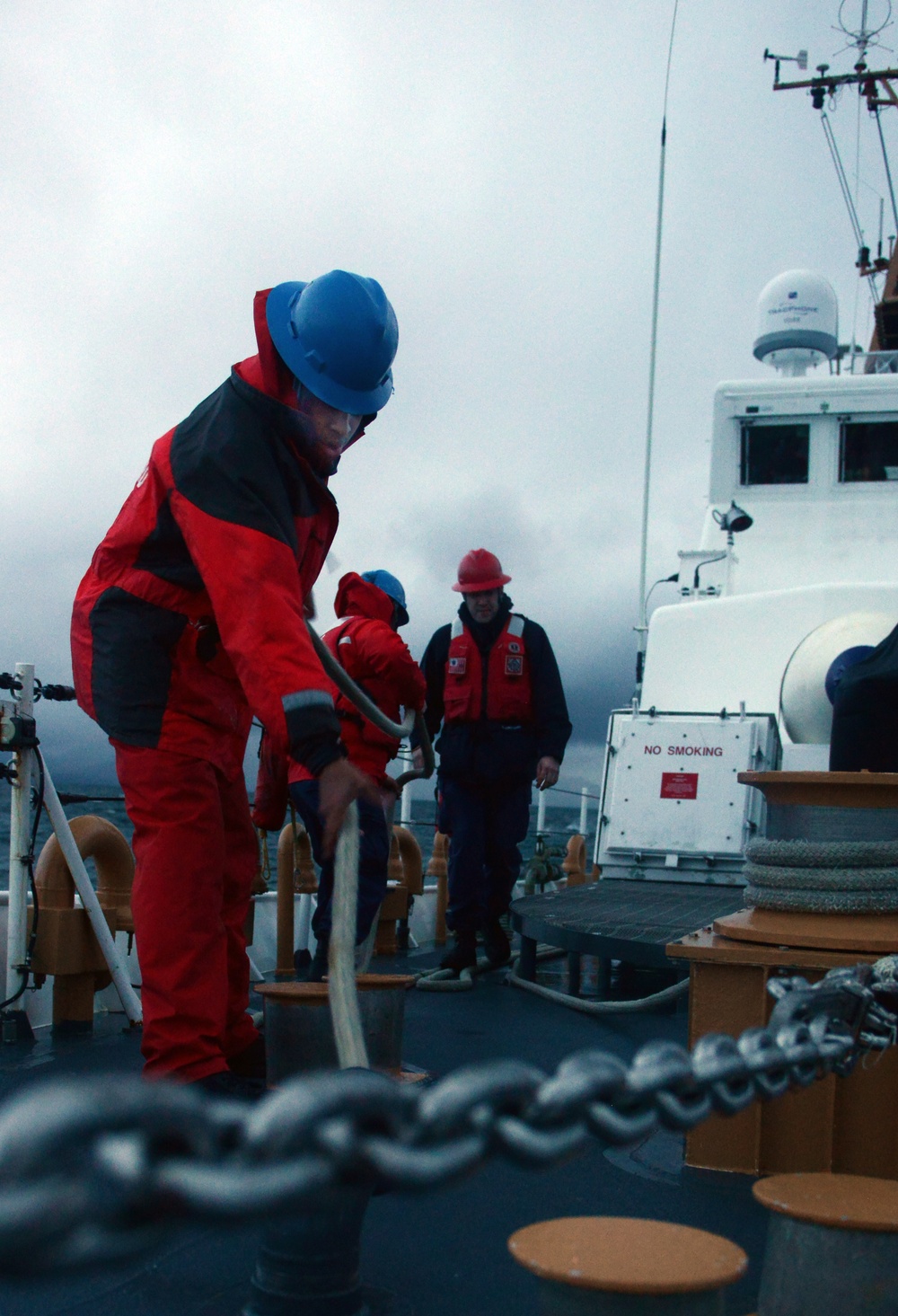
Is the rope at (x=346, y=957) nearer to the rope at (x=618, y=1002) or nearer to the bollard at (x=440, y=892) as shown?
the rope at (x=618, y=1002)

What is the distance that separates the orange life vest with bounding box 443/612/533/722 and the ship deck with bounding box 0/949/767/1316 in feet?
6.09

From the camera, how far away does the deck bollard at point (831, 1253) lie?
4.14 feet

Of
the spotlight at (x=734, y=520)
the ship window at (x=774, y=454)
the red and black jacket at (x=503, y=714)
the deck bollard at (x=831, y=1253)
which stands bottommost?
the deck bollard at (x=831, y=1253)

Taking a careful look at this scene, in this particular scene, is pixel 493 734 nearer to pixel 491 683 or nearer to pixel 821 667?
pixel 491 683

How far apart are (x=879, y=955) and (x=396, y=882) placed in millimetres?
3632

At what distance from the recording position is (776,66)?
1327 cm

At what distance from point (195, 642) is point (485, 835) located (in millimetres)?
2611

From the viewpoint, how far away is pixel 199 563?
6.87ft

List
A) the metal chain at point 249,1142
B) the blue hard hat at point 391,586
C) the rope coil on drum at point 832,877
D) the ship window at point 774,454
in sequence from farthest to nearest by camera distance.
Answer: the ship window at point 774,454
the blue hard hat at point 391,586
the rope coil on drum at point 832,877
the metal chain at point 249,1142

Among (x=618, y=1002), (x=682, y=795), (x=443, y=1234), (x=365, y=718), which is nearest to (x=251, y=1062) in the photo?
(x=443, y=1234)


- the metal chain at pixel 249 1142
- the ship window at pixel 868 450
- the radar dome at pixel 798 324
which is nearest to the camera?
the metal chain at pixel 249 1142

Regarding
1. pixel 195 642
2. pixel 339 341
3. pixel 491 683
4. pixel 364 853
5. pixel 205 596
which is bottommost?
pixel 364 853

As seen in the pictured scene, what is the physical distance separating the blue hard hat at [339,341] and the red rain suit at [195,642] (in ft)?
0.20

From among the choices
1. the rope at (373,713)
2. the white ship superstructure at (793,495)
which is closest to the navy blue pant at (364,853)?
the rope at (373,713)
